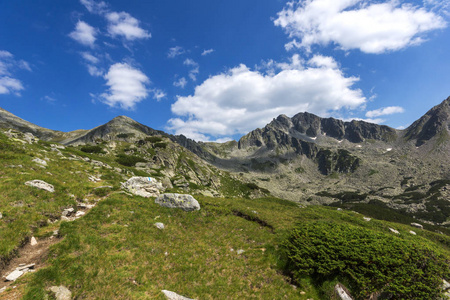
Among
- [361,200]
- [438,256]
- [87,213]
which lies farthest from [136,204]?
[361,200]

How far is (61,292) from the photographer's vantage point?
10.3 m

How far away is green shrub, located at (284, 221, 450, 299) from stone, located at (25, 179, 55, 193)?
2509 centimetres

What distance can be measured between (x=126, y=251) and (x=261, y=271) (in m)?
11.0

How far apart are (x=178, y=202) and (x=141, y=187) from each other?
26.3ft

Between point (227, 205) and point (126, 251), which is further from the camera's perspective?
point (227, 205)

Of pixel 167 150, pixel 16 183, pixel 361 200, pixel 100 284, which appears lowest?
pixel 361 200

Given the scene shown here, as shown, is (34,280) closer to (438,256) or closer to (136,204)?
(136,204)

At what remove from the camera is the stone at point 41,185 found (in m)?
19.3

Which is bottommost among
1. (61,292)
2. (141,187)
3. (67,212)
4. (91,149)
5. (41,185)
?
(61,292)

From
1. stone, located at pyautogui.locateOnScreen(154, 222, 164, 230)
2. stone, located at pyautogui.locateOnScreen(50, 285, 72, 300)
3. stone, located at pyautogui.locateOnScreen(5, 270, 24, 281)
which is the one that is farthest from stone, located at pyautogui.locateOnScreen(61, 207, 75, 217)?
stone, located at pyautogui.locateOnScreen(50, 285, 72, 300)

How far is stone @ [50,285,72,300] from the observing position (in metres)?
10.1

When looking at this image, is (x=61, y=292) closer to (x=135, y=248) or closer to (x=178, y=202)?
(x=135, y=248)

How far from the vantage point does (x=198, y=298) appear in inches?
476

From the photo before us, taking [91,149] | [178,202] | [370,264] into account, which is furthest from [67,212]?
[91,149]
